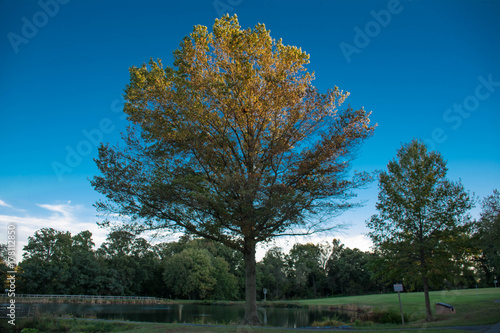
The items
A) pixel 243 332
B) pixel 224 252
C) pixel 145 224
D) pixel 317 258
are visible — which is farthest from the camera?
pixel 317 258

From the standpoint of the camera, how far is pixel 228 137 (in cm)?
1587

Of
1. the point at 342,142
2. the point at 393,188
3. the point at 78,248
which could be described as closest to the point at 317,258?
the point at 78,248

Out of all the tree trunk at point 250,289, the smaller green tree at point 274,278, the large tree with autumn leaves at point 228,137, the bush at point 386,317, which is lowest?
the smaller green tree at point 274,278

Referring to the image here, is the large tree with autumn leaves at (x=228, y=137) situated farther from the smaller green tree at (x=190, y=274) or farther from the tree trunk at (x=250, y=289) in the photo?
the smaller green tree at (x=190, y=274)

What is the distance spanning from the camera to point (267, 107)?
48.6 feet

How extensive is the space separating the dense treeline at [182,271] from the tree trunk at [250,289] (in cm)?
2510

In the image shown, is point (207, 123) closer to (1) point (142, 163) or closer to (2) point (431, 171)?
(1) point (142, 163)

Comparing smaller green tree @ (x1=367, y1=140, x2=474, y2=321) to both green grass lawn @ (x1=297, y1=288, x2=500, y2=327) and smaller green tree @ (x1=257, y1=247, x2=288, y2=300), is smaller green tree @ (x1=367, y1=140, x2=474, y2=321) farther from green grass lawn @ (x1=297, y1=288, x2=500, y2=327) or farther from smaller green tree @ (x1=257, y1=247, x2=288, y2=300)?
smaller green tree @ (x1=257, y1=247, x2=288, y2=300)

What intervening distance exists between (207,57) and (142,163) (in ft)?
19.8

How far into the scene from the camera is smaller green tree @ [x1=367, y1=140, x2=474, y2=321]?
57.4 feet

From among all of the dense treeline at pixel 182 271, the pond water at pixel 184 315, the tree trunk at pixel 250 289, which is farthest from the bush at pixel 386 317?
the dense treeline at pixel 182 271

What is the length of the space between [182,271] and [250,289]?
55.1 meters

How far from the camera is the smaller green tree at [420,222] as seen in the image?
1750 centimetres

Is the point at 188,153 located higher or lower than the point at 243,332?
higher
